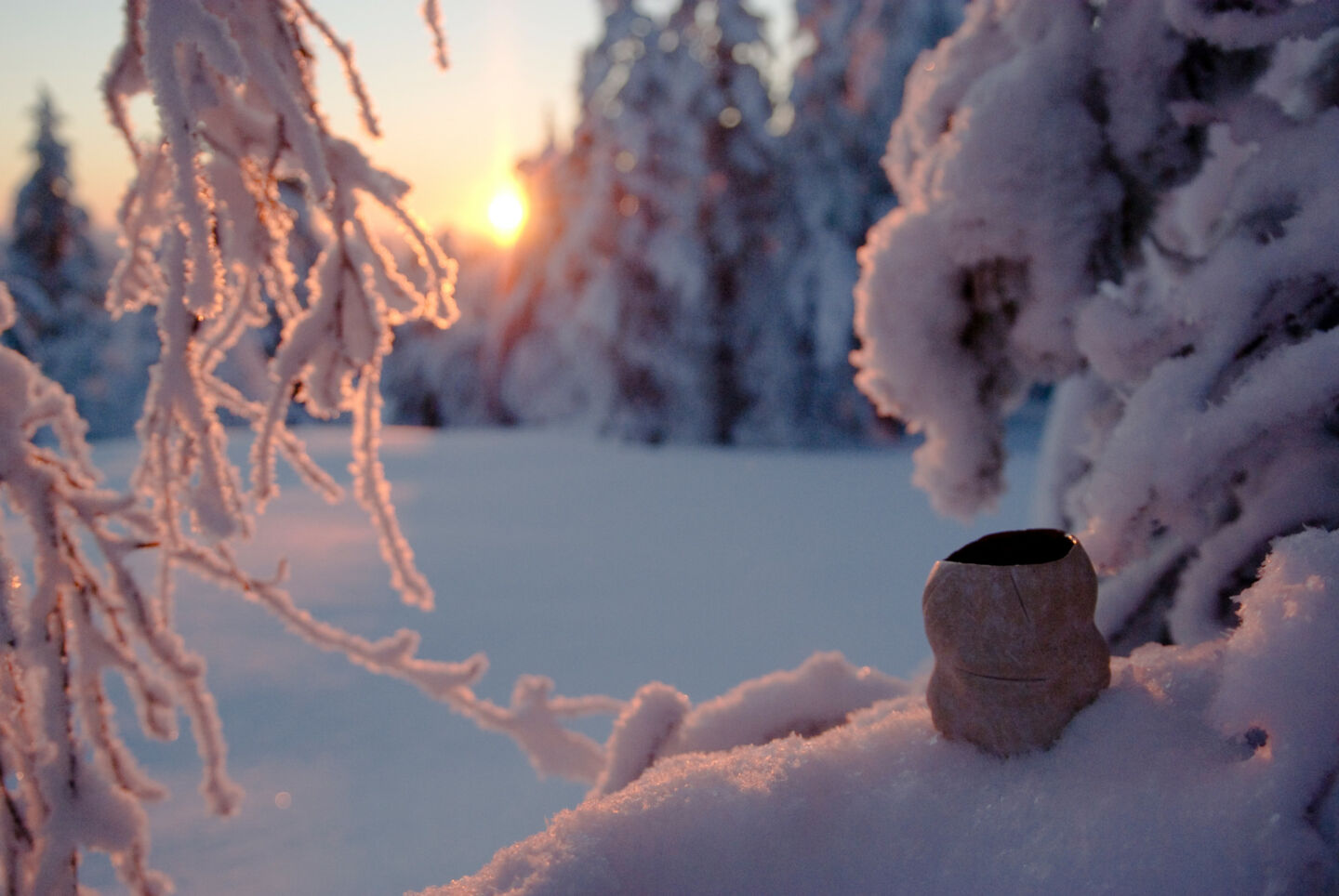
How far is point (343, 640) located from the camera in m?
1.83

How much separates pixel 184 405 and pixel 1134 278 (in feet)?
8.35

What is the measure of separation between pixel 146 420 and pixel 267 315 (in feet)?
1.46

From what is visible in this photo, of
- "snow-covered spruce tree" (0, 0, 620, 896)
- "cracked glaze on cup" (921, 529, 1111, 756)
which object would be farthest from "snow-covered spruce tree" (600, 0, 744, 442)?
"cracked glaze on cup" (921, 529, 1111, 756)

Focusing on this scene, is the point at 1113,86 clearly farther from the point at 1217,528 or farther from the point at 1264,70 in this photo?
the point at 1217,528

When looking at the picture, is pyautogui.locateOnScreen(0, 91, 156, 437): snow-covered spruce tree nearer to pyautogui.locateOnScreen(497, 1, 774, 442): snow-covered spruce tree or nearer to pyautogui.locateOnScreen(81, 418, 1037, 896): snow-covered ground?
pyautogui.locateOnScreen(497, 1, 774, 442): snow-covered spruce tree

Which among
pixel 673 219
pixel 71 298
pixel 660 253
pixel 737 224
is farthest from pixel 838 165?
pixel 71 298

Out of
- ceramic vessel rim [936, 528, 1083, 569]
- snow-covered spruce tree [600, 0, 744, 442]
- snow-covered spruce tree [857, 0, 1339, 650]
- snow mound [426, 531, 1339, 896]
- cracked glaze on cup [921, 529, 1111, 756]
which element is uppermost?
snow-covered spruce tree [600, 0, 744, 442]

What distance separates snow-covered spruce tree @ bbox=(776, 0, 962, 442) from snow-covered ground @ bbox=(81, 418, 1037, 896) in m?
4.14

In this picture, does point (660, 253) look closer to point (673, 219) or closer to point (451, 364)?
point (673, 219)

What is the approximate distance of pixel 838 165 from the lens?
47.8ft

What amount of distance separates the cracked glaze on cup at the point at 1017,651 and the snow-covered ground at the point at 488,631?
1612mm

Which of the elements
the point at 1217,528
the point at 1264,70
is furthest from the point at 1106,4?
the point at 1217,528

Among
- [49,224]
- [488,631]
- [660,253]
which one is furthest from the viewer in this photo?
[49,224]

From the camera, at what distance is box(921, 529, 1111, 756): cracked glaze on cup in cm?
118
